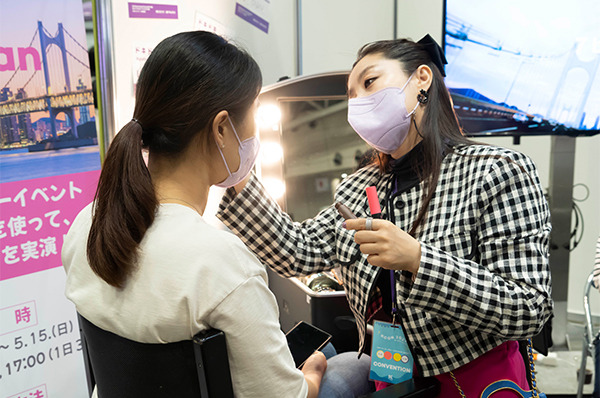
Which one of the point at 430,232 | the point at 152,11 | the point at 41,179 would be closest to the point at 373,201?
the point at 430,232

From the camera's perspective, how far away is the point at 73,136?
141 centimetres

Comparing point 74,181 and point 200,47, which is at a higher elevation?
point 200,47

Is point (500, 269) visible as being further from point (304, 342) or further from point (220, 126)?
point (220, 126)

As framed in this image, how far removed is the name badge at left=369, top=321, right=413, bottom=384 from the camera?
1235mm

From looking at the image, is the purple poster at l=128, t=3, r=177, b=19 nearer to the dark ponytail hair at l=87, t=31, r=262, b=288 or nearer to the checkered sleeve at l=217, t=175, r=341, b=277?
the checkered sleeve at l=217, t=175, r=341, b=277

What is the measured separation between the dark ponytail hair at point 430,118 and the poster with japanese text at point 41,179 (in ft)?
2.81

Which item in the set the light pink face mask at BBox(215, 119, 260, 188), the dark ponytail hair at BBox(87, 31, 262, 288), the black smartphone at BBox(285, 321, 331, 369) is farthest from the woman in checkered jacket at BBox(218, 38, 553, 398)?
the dark ponytail hair at BBox(87, 31, 262, 288)

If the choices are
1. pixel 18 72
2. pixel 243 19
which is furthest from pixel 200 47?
pixel 243 19

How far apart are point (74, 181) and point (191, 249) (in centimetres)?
89

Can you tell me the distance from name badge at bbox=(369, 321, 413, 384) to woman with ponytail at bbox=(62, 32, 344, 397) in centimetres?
46

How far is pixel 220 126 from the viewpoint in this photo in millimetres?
906

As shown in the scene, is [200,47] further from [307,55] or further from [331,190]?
[307,55]

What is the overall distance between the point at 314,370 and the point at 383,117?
0.69 meters

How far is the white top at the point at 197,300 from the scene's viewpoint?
0.71 meters
